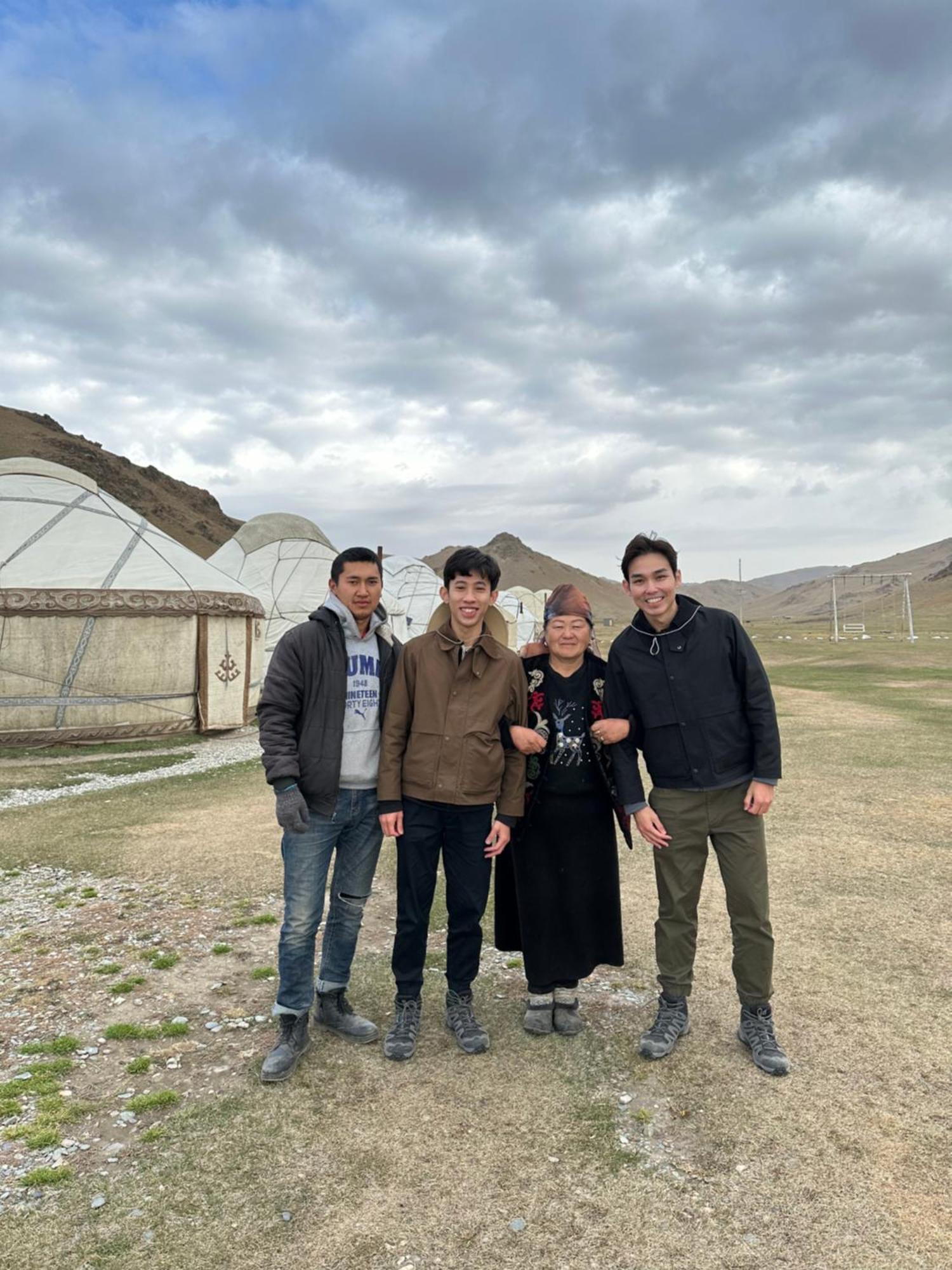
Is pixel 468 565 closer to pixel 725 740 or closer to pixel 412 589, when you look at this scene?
pixel 725 740

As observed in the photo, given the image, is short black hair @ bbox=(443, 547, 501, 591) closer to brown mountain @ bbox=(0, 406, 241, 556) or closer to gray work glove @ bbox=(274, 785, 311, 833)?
gray work glove @ bbox=(274, 785, 311, 833)

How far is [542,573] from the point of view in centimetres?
16800

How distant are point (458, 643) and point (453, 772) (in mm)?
494

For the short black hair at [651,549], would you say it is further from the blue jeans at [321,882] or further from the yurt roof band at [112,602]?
the yurt roof band at [112,602]

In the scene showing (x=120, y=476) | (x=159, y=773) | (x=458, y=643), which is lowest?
(x=159, y=773)

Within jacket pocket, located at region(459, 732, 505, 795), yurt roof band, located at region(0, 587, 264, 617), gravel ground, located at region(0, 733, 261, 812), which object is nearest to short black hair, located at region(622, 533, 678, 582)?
jacket pocket, located at region(459, 732, 505, 795)

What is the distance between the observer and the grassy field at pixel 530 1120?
2021mm

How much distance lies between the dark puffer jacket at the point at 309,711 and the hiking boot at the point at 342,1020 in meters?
0.90

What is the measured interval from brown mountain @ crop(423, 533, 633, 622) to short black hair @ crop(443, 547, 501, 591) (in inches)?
5426

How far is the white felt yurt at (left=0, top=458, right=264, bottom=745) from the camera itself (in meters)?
9.77

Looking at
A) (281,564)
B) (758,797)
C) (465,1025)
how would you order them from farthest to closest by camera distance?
1. (281,564)
2. (465,1025)
3. (758,797)

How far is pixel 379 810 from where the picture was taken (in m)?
2.87

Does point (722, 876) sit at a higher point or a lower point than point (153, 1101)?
higher

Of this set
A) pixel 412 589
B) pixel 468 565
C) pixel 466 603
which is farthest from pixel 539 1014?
pixel 412 589
